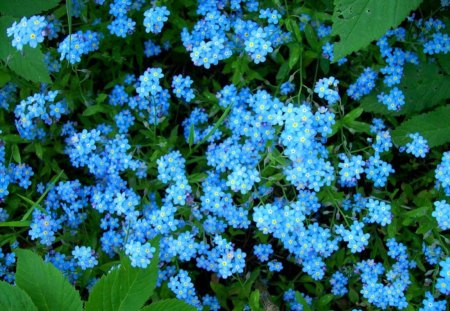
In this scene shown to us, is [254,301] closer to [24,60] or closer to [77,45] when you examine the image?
[77,45]

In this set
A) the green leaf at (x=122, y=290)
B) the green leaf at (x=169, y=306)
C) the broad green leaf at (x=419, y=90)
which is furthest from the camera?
the broad green leaf at (x=419, y=90)

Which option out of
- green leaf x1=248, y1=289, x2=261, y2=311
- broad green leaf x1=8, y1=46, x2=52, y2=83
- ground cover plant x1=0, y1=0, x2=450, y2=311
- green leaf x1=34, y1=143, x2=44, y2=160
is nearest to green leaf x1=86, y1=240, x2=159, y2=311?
ground cover plant x1=0, y1=0, x2=450, y2=311

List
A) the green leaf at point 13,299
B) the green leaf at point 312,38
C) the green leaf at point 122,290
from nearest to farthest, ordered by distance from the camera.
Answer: the green leaf at point 13,299, the green leaf at point 122,290, the green leaf at point 312,38

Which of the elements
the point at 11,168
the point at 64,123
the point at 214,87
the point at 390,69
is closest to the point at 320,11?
the point at 390,69

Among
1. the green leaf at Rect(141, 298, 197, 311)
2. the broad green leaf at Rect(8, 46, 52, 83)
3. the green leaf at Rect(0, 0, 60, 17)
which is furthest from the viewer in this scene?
the green leaf at Rect(0, 0, 60, 17)

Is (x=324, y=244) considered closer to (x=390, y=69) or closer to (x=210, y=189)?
(x=210, y=189)

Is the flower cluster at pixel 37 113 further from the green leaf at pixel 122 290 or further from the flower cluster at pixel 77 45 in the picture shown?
the green leaf at pixel 122 290

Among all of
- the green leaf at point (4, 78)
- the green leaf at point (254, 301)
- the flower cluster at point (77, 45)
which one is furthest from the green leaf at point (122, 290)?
the green leaf at point (4, 78)

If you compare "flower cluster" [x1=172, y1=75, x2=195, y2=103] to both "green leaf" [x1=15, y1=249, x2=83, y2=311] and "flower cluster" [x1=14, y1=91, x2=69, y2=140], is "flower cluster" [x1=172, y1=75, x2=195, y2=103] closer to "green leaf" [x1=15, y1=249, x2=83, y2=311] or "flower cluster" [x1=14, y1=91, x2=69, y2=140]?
"flower cluster" [x1=14, y1=91, x2=69, y2=140]
